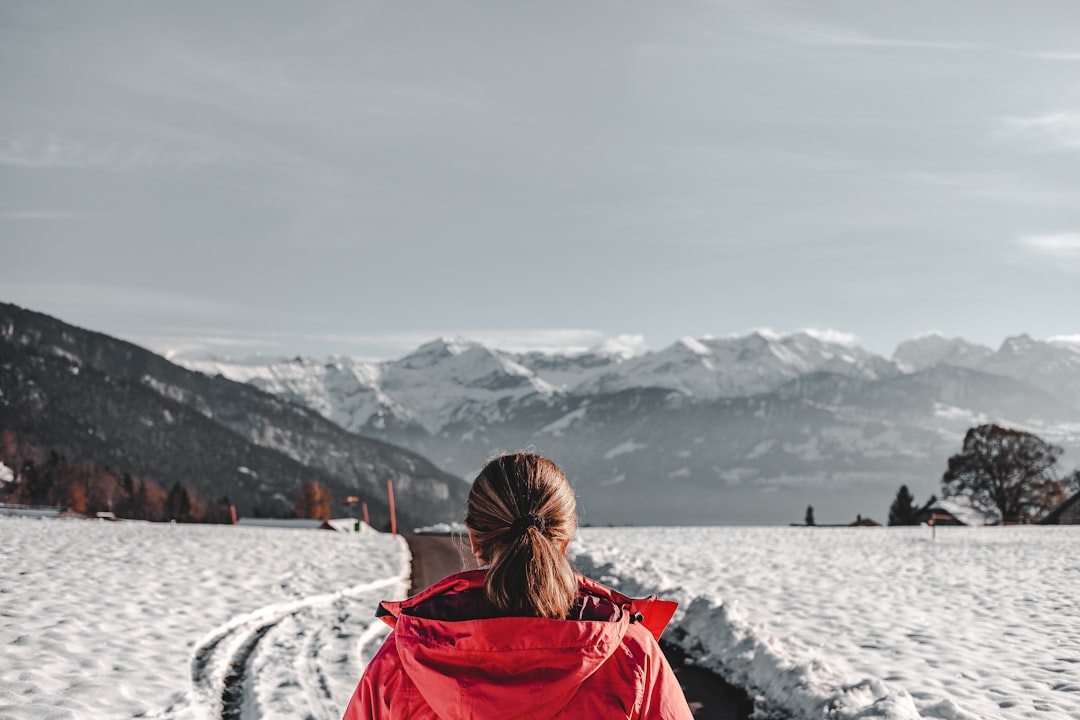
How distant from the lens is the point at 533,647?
248cm

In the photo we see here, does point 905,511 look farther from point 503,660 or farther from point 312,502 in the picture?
point 312,502

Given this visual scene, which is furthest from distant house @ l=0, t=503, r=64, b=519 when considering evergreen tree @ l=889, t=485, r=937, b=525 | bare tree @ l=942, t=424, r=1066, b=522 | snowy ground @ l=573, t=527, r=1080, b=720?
evergreen tree @ l=889, t=485, r=937, b=525

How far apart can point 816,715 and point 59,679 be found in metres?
7.69

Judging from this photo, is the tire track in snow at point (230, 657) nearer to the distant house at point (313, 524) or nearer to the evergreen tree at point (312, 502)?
the distant house at point (313, 524)

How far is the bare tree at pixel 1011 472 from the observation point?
187 ft

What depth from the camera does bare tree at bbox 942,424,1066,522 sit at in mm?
57094

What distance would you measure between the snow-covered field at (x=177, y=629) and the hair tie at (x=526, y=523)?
6356 mm

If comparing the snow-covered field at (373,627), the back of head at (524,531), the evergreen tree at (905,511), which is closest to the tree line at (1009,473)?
the evergreen tree at (905,511)

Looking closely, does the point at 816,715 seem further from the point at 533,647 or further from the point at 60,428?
the point at 60,428

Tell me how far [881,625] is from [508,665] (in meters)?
11.5

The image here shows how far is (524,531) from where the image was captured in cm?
264

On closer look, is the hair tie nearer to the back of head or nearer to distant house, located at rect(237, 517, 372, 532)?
the back of head

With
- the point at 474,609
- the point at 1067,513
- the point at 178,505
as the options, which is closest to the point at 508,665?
the point at 474,609

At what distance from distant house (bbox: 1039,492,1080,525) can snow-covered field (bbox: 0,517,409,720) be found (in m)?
55.4
